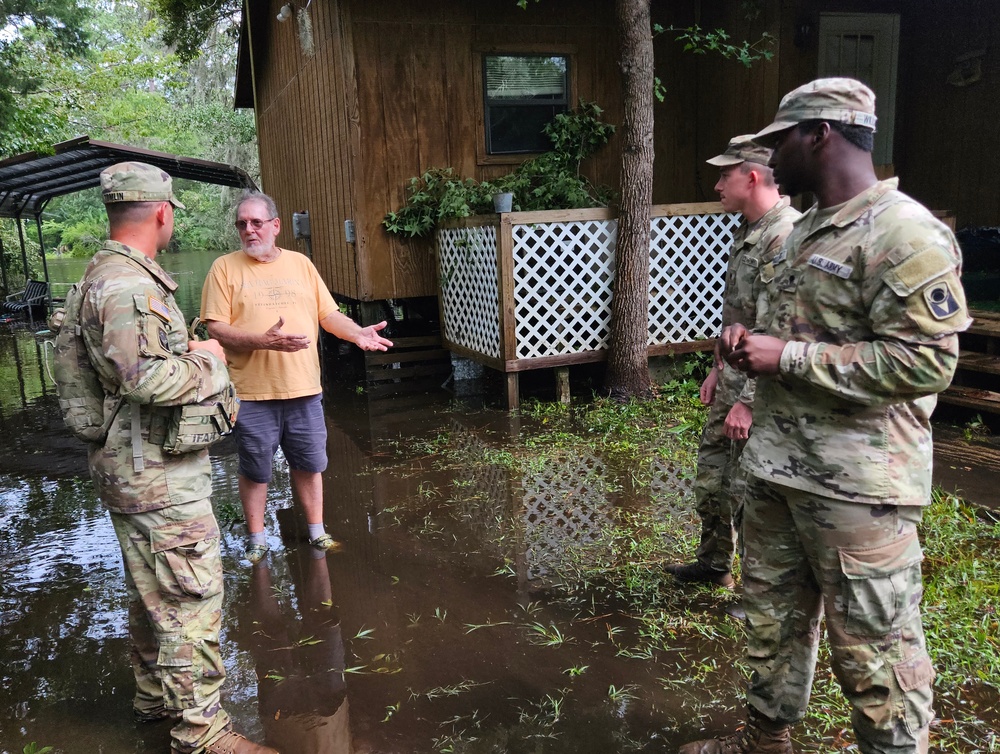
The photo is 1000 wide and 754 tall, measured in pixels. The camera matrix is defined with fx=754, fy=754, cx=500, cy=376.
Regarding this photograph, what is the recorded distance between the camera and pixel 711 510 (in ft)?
11.4

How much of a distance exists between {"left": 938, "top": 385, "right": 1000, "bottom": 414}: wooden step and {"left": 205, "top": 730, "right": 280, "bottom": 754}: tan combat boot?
547 centimetres

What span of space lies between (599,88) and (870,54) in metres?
2.95

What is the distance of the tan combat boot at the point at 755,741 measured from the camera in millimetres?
2328

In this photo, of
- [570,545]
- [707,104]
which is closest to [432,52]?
[707,104]

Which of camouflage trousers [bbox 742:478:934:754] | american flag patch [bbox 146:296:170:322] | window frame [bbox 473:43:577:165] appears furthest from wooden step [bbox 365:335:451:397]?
camouflage trousers [bbox 742:478:934:754]

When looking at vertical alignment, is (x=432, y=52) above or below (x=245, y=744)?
above

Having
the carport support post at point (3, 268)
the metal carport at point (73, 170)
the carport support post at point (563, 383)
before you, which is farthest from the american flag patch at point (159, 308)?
the carport support post at point (3, 268)

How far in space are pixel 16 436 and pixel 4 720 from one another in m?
5.01

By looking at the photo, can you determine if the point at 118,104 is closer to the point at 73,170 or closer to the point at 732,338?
the point at 73,170

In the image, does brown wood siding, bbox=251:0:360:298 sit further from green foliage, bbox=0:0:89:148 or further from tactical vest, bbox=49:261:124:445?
tactical vest, bbox=49:261:124:445

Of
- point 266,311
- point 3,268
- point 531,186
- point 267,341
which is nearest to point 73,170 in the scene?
point 3,268

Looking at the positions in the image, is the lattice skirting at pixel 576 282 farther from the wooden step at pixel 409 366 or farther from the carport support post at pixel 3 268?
the carport support post at pixel 3 268

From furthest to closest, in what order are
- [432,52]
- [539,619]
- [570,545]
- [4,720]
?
[432,52] < [570,545] < [539,619] < [4,720]

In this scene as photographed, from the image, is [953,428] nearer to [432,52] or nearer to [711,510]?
[711,510]
